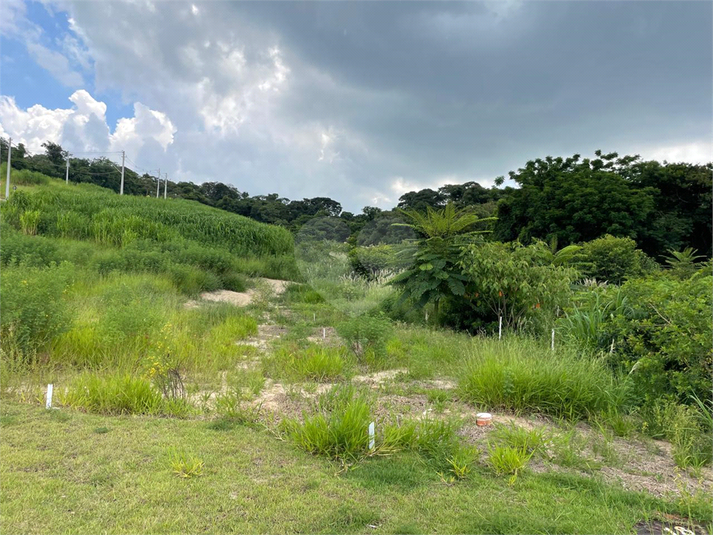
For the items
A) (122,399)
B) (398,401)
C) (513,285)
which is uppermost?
(513,285)

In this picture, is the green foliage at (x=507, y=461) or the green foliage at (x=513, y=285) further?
the green foliage at (x=513, y=285)

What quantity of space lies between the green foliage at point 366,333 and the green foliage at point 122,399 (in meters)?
2.29

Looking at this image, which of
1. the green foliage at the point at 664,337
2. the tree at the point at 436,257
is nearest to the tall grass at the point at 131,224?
the tree at the point at 436,257

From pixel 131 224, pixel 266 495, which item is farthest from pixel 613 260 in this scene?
pixel 131 224

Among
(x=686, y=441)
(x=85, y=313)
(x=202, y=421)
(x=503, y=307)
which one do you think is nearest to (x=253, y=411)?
(x=202, y=421)

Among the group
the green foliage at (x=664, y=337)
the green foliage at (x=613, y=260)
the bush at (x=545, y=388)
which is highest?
the green foliage at (x=613, y=260)

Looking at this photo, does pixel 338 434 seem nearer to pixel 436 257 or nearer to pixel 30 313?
pixel 30 313

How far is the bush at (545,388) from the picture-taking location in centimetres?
395

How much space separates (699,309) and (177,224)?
1628cm

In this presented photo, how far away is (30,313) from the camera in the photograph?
478cm

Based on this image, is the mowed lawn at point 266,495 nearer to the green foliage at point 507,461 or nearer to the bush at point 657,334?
the green foliage at point 507,461

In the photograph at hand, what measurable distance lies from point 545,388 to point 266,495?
2746 mm

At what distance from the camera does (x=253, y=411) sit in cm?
374

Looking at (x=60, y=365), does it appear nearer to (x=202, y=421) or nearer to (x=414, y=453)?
(x=202, y=421)
